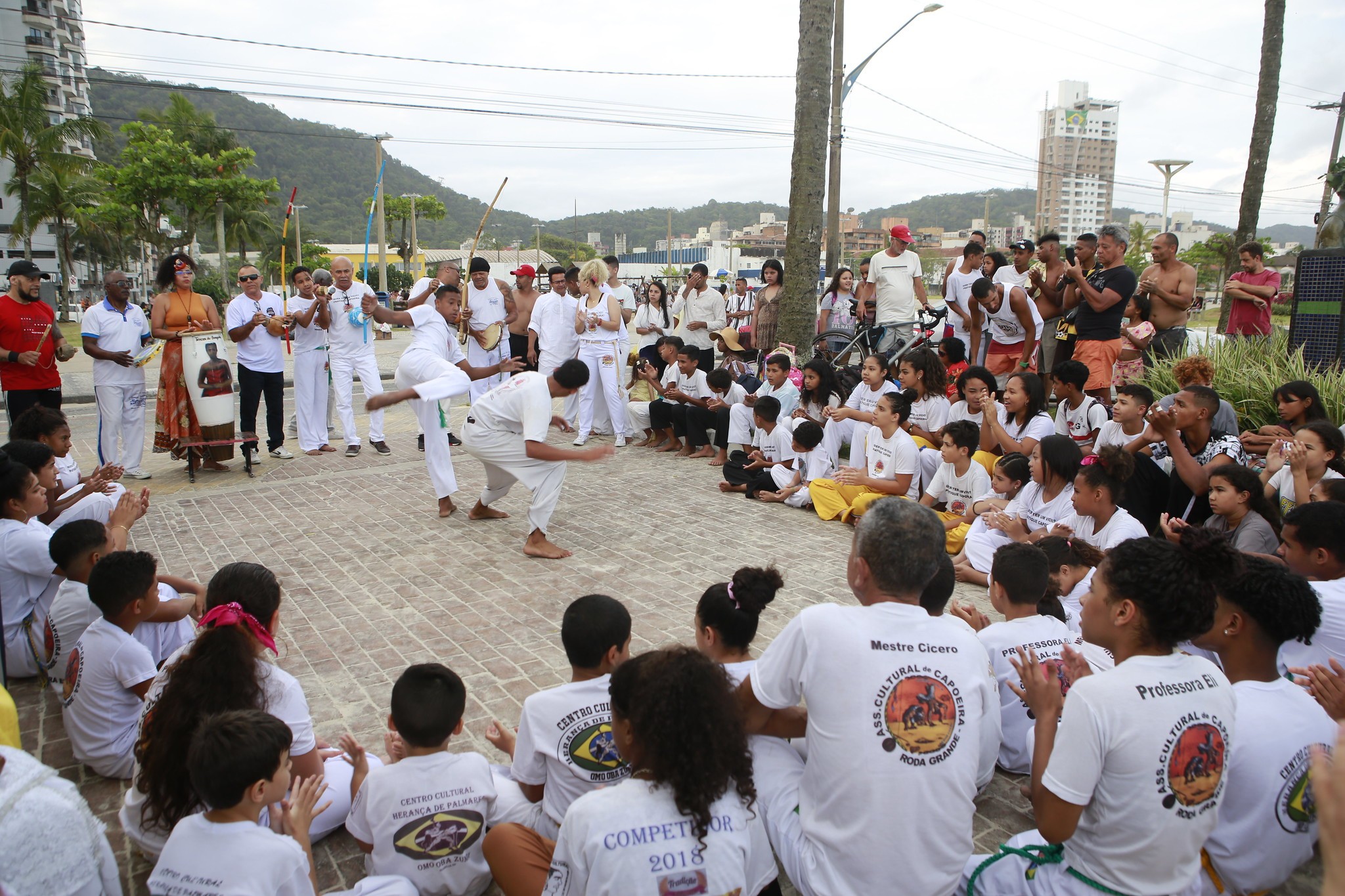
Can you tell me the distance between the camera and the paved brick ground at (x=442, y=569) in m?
3.87

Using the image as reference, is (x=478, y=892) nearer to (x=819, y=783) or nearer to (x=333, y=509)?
(x=819, y=783)

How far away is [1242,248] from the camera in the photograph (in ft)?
28.0

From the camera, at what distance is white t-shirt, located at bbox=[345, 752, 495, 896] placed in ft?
8.39

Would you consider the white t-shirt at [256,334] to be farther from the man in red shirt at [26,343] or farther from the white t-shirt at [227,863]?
the white t-shirt at [227,863]

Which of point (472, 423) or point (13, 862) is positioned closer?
point (13, 862)

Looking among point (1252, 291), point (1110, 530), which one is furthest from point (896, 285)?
point (1110, 530)

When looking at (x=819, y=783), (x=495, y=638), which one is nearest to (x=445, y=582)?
(x=495, y=638)

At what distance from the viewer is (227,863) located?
2.15 meters

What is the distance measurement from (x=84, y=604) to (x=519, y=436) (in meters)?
3.17

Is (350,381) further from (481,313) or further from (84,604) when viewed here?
(84,604)

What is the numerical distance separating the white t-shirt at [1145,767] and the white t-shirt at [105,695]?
10.6ft


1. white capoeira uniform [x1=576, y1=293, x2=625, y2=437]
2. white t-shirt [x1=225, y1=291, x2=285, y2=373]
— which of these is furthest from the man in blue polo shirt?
white capoeira uniform [x1=576, y1=293, x2=625, y2=437]

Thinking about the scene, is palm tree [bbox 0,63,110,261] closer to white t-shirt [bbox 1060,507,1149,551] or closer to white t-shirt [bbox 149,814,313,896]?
white t-shirt [bbox 149,814,313,896]

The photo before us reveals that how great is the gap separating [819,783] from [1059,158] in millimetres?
105565
